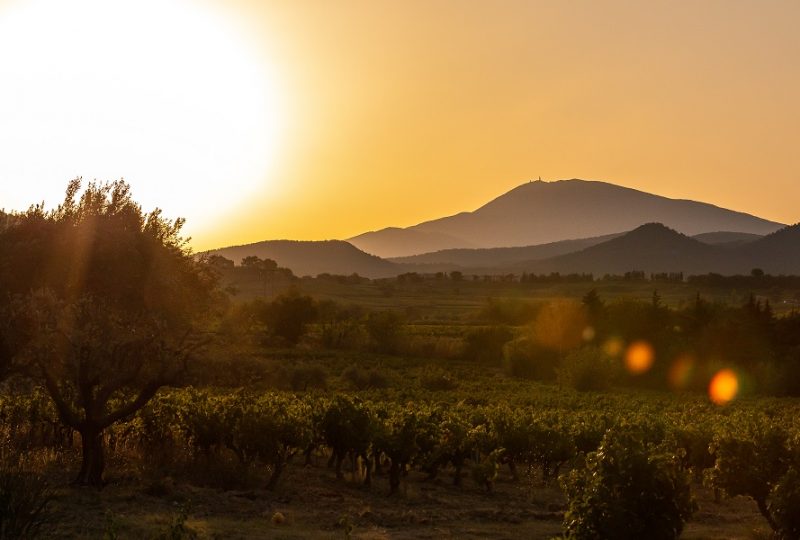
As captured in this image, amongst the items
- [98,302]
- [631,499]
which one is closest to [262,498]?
[98,302]

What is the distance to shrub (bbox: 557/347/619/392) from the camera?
82.3m

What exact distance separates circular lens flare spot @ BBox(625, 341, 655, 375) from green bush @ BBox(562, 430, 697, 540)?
269 ft

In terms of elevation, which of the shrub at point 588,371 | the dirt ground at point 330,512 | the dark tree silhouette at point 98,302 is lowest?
the shrub at point 588,371

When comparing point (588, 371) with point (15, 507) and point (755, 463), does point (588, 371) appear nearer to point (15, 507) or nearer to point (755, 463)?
point (755, 463)

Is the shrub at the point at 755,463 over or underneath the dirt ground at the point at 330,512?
over

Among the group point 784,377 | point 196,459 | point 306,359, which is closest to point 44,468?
point 196,459

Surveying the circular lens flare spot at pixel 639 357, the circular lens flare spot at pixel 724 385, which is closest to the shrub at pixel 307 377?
the circular lens flare spot at pixel 639 357

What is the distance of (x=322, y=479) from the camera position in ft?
89.9

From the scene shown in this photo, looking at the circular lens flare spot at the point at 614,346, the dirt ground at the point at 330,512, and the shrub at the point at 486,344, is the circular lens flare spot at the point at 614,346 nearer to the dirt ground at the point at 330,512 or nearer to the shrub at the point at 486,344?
the shrub at the point at 486,344

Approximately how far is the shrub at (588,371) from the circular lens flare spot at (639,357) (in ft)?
25.0

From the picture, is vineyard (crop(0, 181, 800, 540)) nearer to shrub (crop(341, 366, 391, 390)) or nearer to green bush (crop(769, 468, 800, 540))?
green bush (crop(769, 468, 800, 540))

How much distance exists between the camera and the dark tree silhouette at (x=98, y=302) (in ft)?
66.2

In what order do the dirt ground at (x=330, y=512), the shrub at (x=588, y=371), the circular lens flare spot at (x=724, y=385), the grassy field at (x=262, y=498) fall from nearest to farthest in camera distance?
the dirt ground at (x=330, y=512) → the grassy field at (x=262, y=498) → the shrub at (x=588, y=371) → the circular lens flare spot at (x=724, y=385)

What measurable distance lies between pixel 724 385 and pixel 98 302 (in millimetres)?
79801
